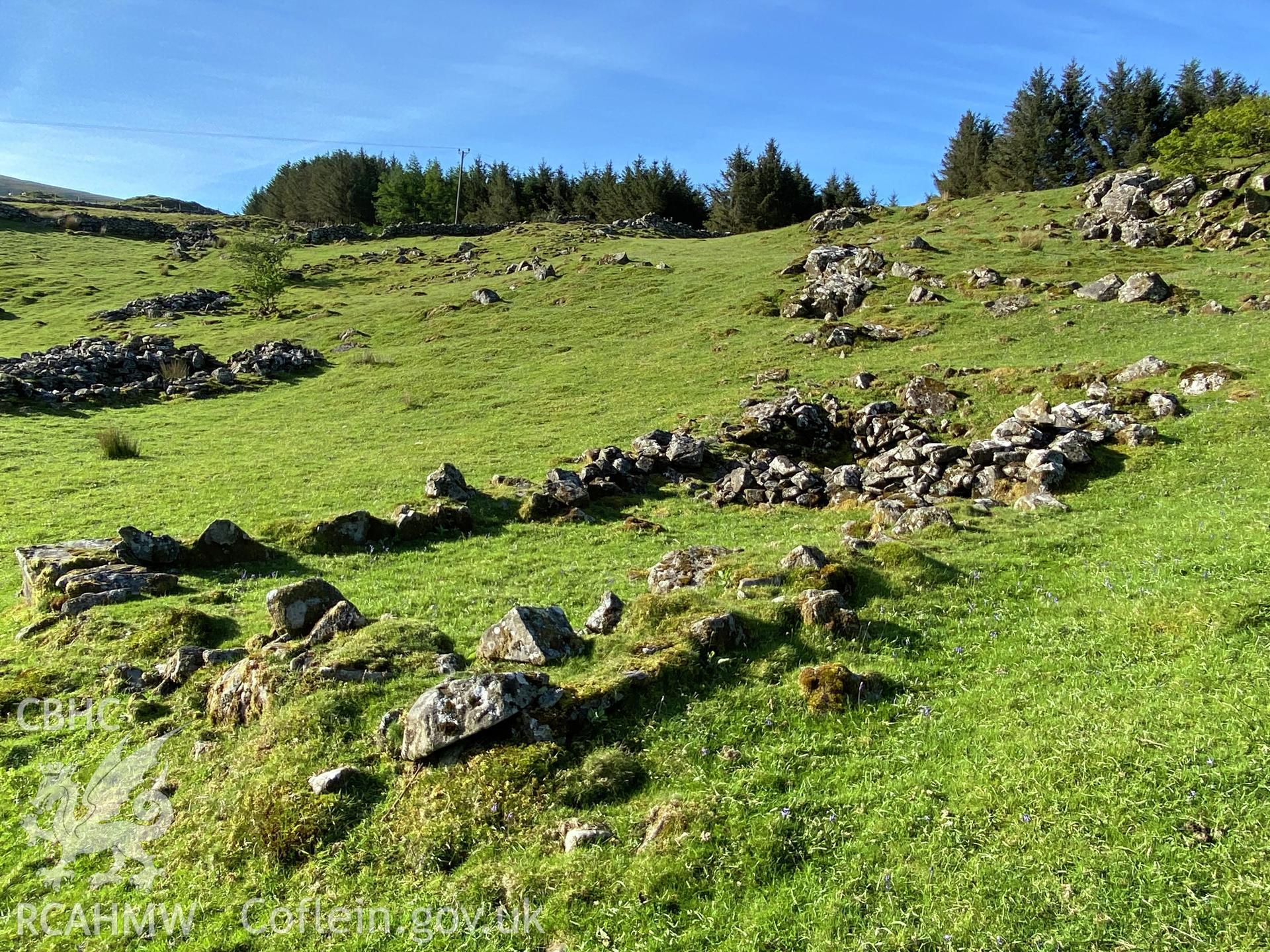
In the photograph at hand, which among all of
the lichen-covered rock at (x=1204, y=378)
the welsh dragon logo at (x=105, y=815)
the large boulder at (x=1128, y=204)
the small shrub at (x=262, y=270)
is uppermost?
the large boulder at (x=1128, y=204)

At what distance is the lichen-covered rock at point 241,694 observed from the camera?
10492mm

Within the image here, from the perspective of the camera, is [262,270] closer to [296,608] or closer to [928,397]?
[928,397]

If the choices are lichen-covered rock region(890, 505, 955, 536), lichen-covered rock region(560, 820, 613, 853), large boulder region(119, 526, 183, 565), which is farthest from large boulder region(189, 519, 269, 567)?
lichen-covered rock region(890, 505, 955, 536)

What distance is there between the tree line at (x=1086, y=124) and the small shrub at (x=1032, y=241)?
3209 cm

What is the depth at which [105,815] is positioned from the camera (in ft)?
30.2

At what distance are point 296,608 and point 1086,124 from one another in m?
107

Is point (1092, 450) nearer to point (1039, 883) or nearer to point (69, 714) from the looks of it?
point (1039, 883)

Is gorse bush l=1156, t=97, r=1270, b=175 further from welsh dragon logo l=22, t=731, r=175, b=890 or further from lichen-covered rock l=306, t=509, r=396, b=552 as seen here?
welsh dragon logo l=22, t=731, r=175, b=890

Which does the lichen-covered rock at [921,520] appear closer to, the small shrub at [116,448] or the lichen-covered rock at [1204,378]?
the lichen-covered rock at [1204,378]

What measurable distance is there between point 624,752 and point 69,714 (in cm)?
952

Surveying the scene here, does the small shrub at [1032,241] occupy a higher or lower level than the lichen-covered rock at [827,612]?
higher

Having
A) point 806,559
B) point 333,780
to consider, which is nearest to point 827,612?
point 806,559

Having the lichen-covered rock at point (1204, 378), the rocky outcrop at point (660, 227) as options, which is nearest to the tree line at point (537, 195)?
the rocky outcrop at point (660, 227)

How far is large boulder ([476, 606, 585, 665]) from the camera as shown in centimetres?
1128
